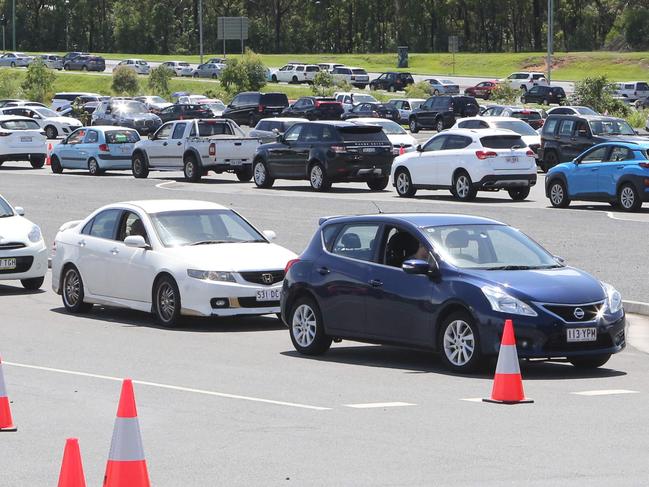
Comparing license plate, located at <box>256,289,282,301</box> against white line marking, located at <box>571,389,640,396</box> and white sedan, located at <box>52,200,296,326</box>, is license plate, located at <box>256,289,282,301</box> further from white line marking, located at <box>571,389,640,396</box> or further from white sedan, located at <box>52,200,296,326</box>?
white line marking, located at <box>571,389,640,396</box>

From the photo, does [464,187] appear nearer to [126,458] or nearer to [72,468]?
[126,458]

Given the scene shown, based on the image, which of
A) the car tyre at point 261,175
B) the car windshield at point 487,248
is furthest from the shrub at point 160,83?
the car windshield at point 487,248

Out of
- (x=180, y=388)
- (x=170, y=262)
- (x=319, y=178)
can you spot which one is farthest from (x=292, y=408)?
(x=319, y=178)

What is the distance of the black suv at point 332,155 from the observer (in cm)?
3641

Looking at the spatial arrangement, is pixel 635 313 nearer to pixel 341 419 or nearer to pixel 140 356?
pixel 140 356

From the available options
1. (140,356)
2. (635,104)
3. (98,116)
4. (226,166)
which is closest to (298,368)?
(140,356)

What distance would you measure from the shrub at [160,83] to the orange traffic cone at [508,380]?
85.7 meters

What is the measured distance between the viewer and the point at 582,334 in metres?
12.8

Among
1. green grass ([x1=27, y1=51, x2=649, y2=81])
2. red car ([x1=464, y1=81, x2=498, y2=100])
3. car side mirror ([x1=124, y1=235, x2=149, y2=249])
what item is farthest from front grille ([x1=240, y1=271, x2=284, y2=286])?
green grass ([x1=27, y1=51, x2=649, y2=81])

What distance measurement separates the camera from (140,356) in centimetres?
1438

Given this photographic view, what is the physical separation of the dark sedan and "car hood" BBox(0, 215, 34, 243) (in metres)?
47.5

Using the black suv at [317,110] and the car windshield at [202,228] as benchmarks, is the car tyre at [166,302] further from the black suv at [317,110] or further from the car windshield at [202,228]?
the black suv at [317,110]

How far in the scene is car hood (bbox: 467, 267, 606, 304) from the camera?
1280cm

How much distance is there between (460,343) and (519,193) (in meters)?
21.9
